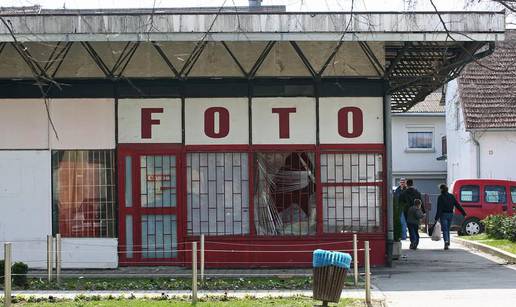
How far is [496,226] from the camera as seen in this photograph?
25.3m

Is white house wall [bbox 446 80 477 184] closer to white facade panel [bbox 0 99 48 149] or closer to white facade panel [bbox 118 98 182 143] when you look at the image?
white facade panel [bbox 118 98 182 143]

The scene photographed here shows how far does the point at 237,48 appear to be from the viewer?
1839cm

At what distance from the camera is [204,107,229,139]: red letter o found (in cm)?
1838

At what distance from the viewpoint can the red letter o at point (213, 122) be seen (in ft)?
60.3

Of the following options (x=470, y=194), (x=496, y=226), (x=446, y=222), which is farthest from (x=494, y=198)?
(x=446, y=222)

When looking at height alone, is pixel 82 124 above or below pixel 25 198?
above

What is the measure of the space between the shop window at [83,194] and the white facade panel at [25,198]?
196 mm

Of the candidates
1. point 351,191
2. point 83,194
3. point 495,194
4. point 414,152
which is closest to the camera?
point 351,191

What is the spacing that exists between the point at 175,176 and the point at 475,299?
22.3ft

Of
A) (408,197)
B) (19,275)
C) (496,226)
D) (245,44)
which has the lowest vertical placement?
(19,275)

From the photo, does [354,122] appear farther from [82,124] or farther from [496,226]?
[496,226]

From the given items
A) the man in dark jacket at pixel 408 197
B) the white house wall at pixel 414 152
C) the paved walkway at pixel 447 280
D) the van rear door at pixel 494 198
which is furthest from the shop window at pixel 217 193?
the white house wall at pixel 414 152

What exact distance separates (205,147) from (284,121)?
1.67 meters

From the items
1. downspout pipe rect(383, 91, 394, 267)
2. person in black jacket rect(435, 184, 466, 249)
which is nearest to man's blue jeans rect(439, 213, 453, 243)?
person in black jacket rect(435, 184, 466, 249)
